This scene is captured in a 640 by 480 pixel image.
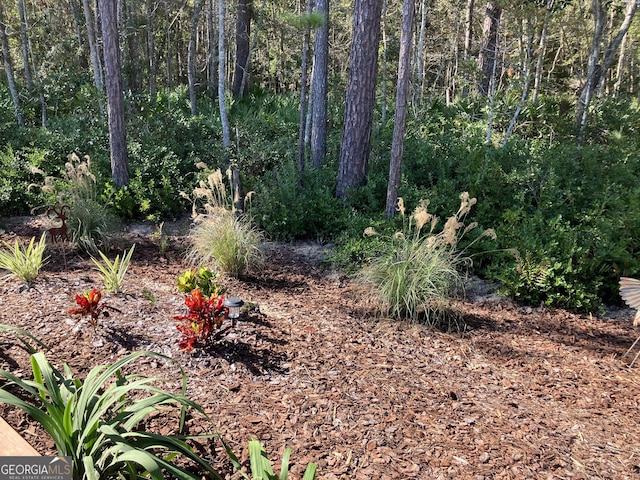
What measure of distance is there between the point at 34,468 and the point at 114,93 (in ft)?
19.0

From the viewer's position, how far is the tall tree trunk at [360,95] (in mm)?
5812

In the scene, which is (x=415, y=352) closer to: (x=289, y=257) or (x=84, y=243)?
(x=289, y=257)

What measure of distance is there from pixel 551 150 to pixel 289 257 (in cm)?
405

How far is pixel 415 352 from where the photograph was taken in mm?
3357

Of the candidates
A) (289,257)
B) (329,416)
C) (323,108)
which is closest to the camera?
(329,416)

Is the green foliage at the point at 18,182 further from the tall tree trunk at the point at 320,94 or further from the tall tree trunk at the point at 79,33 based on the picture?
the tall tree trunk at the point at 79,33

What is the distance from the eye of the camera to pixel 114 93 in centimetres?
639

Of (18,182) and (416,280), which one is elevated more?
(18,182)

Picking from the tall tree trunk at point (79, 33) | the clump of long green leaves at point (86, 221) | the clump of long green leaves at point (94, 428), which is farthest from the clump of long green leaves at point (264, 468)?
the tall tree trunk at point (79, 33)

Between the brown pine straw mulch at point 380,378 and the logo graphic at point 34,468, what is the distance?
351mm

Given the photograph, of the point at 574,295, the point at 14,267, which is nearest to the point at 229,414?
Answer: the point at 14,267

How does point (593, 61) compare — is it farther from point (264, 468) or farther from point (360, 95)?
point (264, 468)

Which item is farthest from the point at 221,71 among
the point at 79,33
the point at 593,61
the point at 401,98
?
the point at 79,33

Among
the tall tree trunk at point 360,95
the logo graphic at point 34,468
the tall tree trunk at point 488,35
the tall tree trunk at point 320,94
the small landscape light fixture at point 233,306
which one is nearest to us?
the logo graphic at point 34,468
